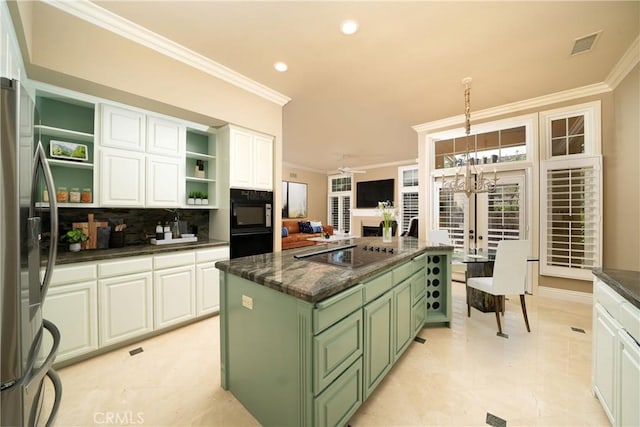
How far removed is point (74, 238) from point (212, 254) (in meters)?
1.21

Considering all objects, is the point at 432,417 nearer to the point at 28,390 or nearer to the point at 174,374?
the point at 174,374

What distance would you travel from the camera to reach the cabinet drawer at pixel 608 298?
134 centimetres

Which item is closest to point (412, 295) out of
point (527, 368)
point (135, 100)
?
point (527, 368)

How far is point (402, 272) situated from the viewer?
2057mm

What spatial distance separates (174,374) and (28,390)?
3.38 ft

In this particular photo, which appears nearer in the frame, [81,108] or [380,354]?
[380,354]

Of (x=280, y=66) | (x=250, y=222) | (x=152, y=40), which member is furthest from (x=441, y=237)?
(x=152, y=40)

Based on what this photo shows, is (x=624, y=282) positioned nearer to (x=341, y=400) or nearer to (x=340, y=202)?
(x=341, y=400)

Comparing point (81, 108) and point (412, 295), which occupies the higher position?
point (81, 108)

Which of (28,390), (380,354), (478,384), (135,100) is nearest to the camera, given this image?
(28,390)

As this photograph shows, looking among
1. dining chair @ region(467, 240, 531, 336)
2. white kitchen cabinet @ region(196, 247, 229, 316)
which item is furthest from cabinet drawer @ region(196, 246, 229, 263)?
dining chair @ region(467, 240, 531, 336)

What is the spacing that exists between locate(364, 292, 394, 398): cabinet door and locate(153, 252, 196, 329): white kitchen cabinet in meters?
2.06

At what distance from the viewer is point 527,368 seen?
2.03m

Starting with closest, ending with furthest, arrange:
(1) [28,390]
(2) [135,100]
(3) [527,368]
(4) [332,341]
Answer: (1) [28,390], (4) [332,341], (3) [527,368], (2) [135,100]
